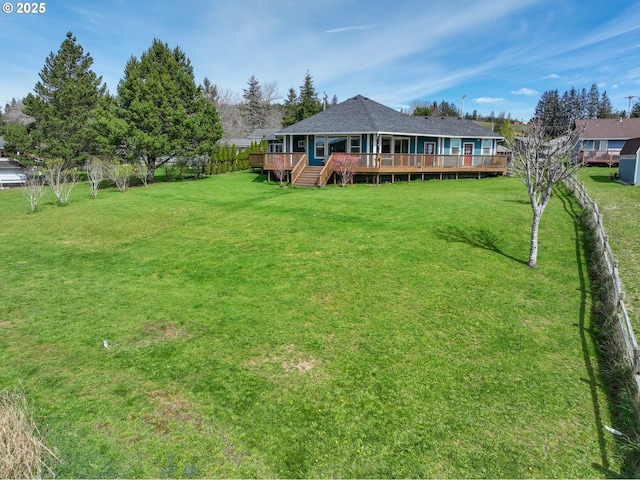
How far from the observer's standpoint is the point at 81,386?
5152 mm

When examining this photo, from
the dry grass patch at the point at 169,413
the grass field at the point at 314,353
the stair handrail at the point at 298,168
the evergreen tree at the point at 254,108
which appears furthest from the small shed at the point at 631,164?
the evergreen tree at the point at 254,108

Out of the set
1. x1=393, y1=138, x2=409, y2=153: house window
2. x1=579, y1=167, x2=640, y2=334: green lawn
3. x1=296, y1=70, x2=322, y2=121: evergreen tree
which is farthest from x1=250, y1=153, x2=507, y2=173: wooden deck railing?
x1=296, y1=70, x2=322, y2=121: evergreen tree

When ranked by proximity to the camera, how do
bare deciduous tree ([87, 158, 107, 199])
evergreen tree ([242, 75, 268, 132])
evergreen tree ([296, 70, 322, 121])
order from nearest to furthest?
1. bare deciduous tree ([87, 158, 107, 199])
2. evergreen tree ([296, 70, 322, 121])
3. evergreen tree ([242, 75, 268, 132])

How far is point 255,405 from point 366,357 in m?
1.96

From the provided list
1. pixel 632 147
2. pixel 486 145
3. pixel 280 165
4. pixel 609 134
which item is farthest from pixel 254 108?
pixel 632 147

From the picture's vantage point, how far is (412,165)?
24.0 meters

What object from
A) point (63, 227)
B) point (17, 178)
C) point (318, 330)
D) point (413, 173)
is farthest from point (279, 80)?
point (318, 330)

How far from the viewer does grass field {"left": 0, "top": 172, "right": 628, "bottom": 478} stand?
165 inches

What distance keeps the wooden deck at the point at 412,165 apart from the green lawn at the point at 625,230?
720cm

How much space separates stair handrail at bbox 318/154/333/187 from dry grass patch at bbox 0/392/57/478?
62.7 feet

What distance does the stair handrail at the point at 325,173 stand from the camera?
72.8ft

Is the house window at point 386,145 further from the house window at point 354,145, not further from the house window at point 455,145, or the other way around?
the house window at point 455,145

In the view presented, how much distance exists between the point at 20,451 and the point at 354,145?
23.7 metres

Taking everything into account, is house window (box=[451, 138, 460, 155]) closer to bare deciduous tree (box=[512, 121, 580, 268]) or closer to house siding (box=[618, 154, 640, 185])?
house siding (box=[618, 154, 640, 185])
